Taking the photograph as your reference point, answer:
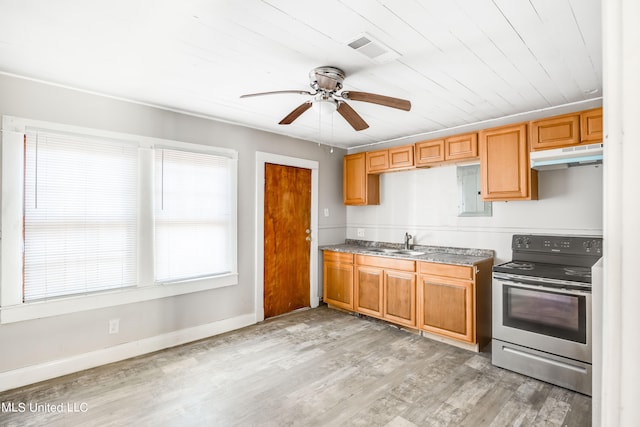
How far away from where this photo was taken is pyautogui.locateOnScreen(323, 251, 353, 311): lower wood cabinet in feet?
14.3

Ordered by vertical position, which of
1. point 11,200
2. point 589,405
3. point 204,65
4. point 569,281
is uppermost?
point 204,65

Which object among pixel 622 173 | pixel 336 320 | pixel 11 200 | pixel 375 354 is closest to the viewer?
pixel 622 173

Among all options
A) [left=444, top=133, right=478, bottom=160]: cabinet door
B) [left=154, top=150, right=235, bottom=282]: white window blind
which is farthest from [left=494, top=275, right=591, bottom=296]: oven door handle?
[left=154, top=150, right=235, bottom=282]: white window blind

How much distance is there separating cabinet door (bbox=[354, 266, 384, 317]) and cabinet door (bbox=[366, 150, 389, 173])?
1349 millimetres

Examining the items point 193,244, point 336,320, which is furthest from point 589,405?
point 193,244

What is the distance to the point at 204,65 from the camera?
7.84 ft

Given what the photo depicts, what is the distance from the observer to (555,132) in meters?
2.97

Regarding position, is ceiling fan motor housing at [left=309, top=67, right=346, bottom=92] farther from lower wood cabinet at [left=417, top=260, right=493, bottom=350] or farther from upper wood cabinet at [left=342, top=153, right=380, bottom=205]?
upper wood cabinet at [left=342, top=153, right=380, bottom=205]

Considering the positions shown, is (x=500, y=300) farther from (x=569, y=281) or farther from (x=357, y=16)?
(x=357, y=16)

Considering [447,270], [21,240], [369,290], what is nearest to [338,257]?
[369,290]

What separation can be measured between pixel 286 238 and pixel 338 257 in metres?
0.77

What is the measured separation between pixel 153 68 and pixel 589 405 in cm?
407

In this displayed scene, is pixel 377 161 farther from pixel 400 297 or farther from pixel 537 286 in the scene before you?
pixel 537 286

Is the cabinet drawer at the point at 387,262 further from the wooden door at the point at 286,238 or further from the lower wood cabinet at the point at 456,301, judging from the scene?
the wooden door at the point at 286,238
